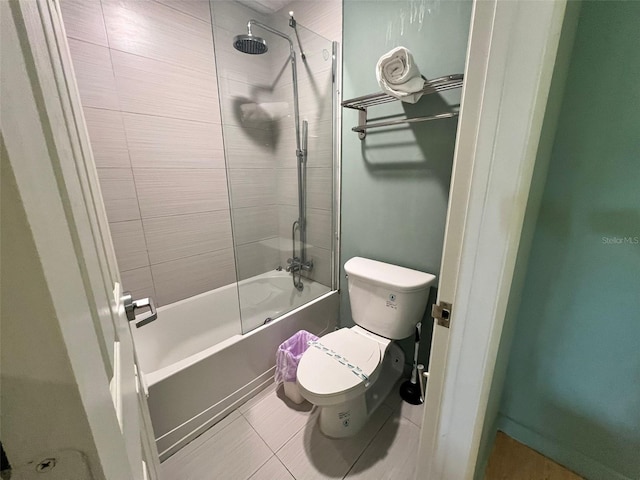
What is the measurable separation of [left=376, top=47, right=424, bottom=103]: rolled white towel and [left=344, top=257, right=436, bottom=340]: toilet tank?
0.89m

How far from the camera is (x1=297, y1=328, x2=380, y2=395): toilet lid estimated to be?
1158 mm

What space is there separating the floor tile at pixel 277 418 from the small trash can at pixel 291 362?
5 cm

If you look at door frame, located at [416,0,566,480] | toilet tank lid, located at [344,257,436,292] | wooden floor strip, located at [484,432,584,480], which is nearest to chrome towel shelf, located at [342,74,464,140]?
door frame, located at [416,0,566,480]

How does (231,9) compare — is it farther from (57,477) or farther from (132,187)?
(57,477)

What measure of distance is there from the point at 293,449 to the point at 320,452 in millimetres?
132

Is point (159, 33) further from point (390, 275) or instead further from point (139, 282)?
point (390, 275)

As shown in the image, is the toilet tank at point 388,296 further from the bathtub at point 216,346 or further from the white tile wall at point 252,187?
the white tile wall at point 252,187

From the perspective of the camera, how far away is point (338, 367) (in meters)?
1.25

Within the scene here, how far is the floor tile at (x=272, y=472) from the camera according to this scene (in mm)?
1151

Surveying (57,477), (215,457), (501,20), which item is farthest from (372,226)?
(57,477)

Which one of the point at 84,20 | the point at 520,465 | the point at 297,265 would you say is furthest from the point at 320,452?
the point at 84,20

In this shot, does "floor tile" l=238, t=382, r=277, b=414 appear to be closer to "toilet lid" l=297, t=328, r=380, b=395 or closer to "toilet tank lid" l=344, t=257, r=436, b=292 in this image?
"toilet lid" l=297, t=328, r=380, b=395

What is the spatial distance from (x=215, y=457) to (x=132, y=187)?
1545 mm

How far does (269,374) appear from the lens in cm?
163
